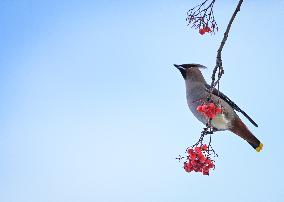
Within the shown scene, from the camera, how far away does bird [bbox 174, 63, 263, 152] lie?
13.1 feet

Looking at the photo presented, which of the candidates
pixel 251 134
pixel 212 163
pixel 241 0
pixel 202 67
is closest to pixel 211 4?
pixel 241 0

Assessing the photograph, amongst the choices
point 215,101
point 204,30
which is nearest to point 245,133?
point 215,101

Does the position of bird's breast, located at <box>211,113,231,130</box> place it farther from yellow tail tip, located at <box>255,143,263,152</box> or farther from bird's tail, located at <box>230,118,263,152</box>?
yellow tail tip, located at <box>255,143,263,152</box>

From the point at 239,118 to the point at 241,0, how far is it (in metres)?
2.06

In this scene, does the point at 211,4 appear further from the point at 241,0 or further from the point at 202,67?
the point at 202,67

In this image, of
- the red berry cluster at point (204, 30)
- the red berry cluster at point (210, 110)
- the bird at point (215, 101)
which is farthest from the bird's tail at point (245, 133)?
the red berry cluster at point (210, 110)

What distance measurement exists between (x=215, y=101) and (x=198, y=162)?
1.52 meters

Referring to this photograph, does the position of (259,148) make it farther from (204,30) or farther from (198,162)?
(198,162)

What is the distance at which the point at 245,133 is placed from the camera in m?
4.01

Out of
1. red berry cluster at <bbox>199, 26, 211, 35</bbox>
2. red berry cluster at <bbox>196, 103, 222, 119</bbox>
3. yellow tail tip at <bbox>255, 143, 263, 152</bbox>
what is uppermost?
red berry cluster at <bbox>199, 26, 211, 35</bbox>

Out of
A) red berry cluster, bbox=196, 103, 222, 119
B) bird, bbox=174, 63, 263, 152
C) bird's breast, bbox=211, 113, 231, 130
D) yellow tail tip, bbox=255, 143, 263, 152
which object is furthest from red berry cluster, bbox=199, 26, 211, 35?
yellow tail tip, bbox=255, 143, 263, 152

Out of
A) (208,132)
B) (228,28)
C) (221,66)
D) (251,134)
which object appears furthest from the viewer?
(251,134)

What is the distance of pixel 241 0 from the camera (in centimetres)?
223

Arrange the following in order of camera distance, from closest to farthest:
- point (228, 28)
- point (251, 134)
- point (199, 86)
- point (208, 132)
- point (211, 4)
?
point (228, 28)
point (208, 132)
point (211, 4)
point (251, 134)
point (199, 86)
